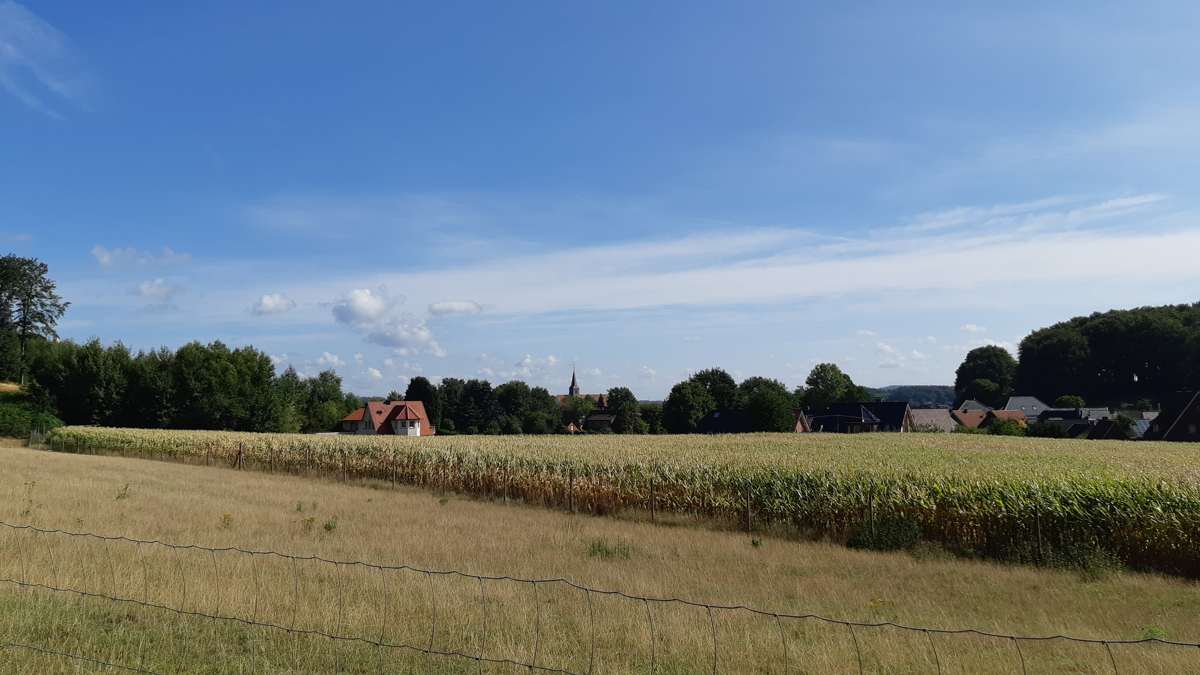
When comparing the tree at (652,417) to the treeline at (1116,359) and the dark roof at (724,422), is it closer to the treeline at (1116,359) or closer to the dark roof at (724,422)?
the dark roof at (724,422)

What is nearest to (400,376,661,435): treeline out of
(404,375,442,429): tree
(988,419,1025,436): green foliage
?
(404,375,442,429): tree

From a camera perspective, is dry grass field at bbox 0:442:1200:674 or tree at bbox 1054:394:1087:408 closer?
dry grass field at bbox 0:442:1200:674

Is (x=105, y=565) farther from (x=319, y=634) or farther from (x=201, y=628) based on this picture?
(x=319, y=634)

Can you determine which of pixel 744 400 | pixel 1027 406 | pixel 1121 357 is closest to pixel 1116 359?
pixel 1121 357

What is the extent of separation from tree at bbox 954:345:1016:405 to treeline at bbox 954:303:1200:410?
6191mm

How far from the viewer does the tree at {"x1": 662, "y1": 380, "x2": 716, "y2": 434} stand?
376 feet

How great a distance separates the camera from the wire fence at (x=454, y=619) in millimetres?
8680

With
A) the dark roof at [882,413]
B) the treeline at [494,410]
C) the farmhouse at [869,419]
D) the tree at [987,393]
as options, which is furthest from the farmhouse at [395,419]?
the tree at [987,393]

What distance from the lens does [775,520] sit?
2222cm

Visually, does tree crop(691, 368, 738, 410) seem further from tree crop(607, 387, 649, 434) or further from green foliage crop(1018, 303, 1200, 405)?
green foliage crop(1018, 303, 1200, 405)

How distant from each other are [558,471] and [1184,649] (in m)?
20.5

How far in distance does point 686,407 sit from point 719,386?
13.0 meters

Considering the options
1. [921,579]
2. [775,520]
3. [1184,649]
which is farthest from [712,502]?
[1184,649]

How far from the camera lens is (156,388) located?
75.7m
